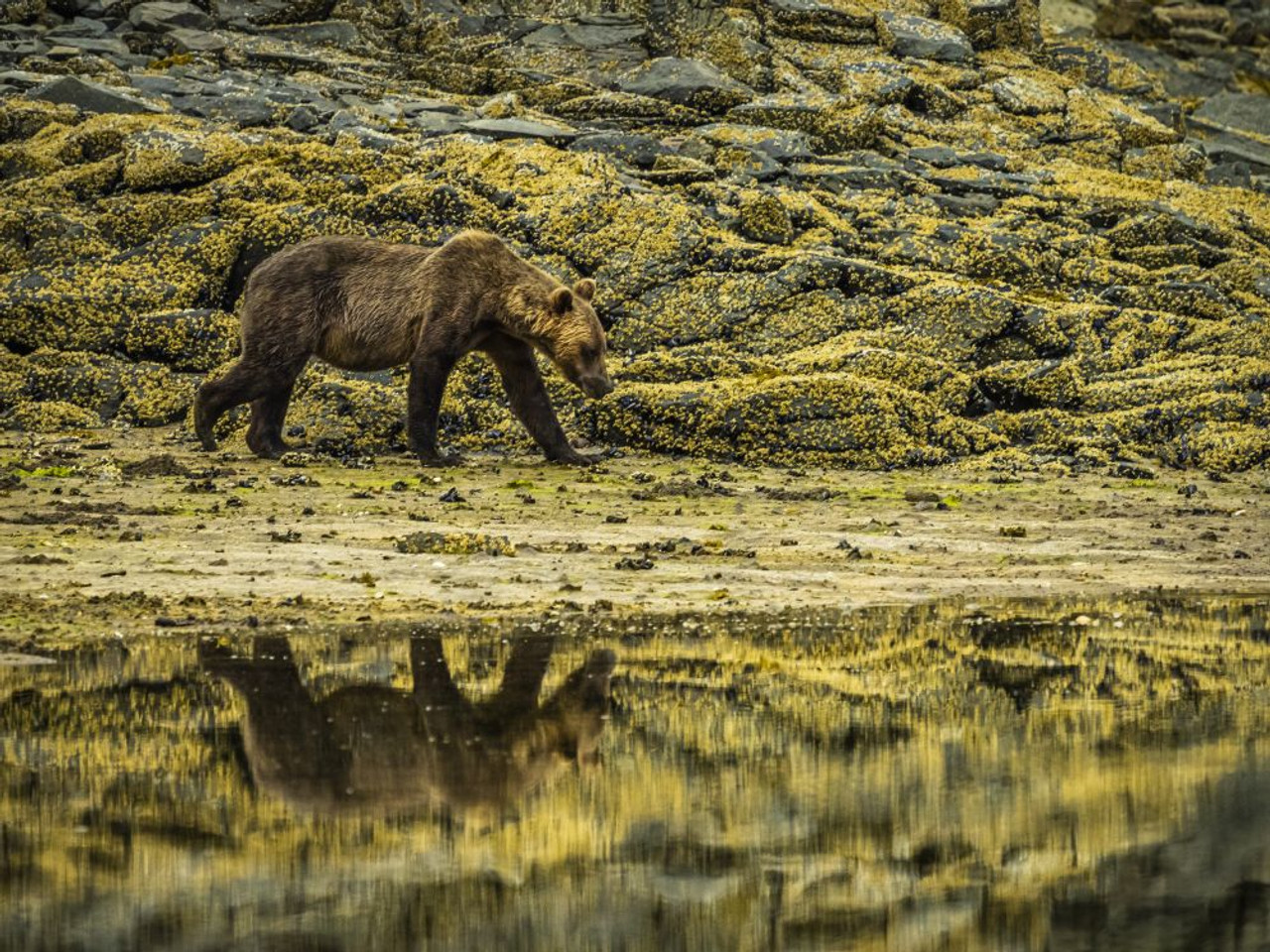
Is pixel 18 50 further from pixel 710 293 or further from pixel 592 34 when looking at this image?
pixel 710 293

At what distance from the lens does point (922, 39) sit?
33000mm

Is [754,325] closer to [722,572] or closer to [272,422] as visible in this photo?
[272,422]

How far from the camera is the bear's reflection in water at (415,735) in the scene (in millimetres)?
6355

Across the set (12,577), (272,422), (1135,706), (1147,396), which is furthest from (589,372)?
(1135,706)

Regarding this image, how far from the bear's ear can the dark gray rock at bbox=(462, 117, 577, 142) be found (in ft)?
26.4

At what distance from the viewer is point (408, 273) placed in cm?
1903

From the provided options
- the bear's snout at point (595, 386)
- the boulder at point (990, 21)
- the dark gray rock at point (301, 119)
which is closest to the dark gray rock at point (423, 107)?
the dark gray rock at point (301, 119)

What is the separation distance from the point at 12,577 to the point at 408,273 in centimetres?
831

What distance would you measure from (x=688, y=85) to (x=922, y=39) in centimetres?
582

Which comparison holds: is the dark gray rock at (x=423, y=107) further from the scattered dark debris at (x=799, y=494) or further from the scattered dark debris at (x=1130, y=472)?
the scattered dark debris at (x=1130, y=472)

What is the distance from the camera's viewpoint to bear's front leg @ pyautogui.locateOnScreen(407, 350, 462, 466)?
724 inches

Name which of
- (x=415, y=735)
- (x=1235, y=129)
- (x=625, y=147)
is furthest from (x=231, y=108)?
(x=415, y=735)

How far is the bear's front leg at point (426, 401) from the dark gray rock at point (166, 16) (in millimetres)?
15951

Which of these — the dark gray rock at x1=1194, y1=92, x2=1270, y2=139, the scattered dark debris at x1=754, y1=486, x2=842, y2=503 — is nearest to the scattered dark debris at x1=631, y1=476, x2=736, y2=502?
the scattered dark debris at x1=754, y1=486, x2=842, y2=503
